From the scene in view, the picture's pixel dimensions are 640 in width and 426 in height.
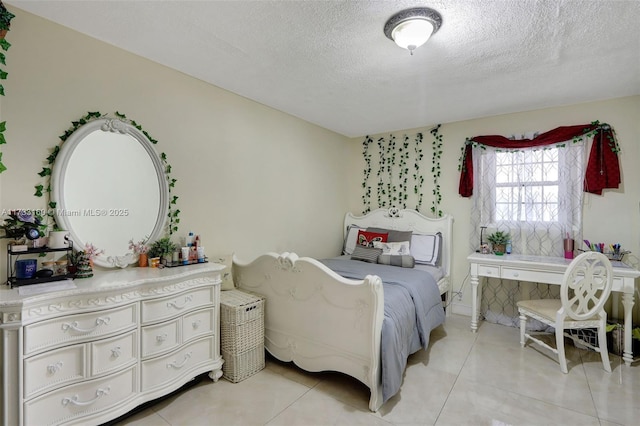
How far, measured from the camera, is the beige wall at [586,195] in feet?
9.94

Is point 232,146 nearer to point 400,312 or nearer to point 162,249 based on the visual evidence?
point 162,249

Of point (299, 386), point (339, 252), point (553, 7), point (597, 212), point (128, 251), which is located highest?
point (553, 7)

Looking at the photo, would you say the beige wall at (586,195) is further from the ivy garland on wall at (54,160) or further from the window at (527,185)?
the ivy garland on wall at (54,160)

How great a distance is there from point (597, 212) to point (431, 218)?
1.65 meters

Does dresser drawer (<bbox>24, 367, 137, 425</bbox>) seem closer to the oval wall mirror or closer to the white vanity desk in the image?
the oval wall mirror

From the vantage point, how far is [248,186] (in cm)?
318

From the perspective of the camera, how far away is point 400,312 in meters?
2.31

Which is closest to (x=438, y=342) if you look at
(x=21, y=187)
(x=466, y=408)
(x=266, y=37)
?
(x=466, y=408)

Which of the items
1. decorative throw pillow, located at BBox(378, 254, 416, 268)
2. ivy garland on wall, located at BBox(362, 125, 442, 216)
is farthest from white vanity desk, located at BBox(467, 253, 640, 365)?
ivy garland on wall, located at BBox(362, 125, 442, 216)

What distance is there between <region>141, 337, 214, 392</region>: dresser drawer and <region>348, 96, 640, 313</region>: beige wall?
3.07 m

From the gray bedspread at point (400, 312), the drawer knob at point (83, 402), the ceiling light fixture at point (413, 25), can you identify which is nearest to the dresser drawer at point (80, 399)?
the drawer knob at point (83, 402)

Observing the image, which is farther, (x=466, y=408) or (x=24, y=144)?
(x=466, y=408)

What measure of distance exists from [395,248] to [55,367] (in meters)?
3.04

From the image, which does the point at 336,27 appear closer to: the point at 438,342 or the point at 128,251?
the point at 128,251
